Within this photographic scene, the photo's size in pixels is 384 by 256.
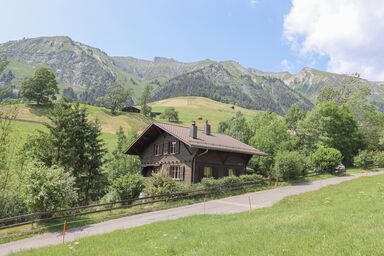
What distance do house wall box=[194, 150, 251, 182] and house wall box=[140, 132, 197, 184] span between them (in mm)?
982

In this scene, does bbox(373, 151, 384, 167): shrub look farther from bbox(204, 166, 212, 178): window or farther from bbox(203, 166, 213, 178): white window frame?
bbox(204, 166, 212, 178): window

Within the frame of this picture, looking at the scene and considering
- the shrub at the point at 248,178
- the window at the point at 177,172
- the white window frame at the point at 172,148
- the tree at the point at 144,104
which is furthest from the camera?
the tree at the point at 144,104

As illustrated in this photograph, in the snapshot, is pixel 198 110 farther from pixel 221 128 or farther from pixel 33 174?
pixel 33 174

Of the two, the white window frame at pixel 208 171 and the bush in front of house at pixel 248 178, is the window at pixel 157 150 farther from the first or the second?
the bush in front of house at pixel 248 178

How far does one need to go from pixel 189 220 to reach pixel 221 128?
80174mm

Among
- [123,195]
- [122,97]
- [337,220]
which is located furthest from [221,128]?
[337,220]

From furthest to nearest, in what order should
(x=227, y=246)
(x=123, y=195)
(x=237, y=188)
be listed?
1. (x=237, y=188)
2. (x=123, y=195)
3. (x=227, y=246)

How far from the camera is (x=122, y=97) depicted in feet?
453

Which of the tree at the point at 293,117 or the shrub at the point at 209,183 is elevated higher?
the tree at the point at 293,117

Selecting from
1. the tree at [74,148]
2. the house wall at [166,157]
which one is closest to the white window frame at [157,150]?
the house wall at [166,157]

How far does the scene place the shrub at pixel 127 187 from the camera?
30.3 meters

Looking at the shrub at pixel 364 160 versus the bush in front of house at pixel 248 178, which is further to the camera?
the shrub at pixel 364 160

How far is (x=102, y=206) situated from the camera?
29797 mm

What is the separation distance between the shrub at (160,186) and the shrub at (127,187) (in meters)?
1.07
